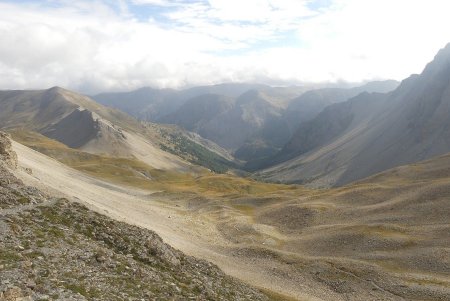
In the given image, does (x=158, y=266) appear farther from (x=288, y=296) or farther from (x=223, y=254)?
(x=223, y=254)

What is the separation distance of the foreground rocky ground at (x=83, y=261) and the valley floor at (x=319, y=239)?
1291 cm

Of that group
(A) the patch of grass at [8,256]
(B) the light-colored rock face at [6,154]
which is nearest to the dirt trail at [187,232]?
(B) the light-colored rock face at [6,154]

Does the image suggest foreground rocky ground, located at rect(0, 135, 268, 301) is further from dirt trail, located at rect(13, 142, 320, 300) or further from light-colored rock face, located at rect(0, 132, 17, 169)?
light-colored rock face, located at rect(0, 132, 17, 169)

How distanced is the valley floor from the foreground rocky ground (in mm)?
12909

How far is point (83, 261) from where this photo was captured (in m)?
27.2

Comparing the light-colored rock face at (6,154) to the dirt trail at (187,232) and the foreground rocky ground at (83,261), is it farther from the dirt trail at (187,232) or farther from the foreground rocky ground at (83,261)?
the foreground rocky ground at (83,261)

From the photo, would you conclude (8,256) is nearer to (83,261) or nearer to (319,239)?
(83,261)

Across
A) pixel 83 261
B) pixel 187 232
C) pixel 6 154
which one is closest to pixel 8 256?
pixel 83 261

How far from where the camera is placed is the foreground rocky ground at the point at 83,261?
2281 centimetres

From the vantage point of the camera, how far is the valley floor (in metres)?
50.4

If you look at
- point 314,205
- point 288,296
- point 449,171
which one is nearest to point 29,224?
point 288,296

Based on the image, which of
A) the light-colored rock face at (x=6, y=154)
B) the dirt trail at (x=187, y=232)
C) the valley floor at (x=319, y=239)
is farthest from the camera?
the valley floor at (x=319, y=239)

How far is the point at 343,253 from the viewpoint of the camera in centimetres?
6300

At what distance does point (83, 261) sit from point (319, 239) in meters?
49.8
